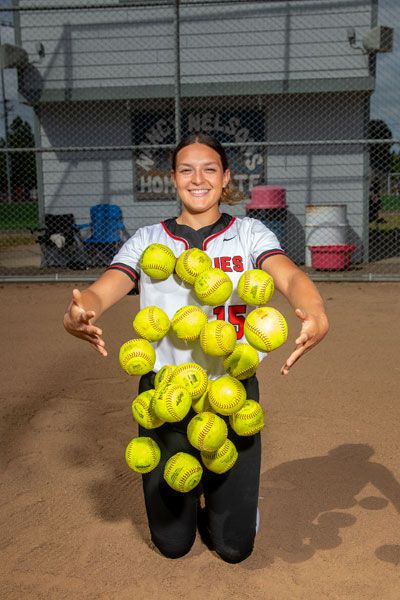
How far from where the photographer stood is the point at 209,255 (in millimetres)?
3117

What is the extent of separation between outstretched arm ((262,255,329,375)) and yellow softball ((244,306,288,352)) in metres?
0.10

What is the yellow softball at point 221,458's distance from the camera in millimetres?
2832

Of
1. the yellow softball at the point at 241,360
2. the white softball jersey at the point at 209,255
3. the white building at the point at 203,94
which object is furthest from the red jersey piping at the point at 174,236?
the white building at the point at 203,94

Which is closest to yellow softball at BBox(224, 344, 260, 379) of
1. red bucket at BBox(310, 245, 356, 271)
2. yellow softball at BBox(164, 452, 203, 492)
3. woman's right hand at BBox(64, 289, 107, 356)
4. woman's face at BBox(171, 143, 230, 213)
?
yellow softball at BBox(164, 452, 203, 492)

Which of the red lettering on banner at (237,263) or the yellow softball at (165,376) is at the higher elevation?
the red lettering on banner at (237,263)

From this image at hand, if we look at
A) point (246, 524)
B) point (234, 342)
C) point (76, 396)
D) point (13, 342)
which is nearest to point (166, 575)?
point (246, 524)

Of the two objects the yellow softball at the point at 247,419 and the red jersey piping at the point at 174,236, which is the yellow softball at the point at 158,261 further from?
the yellow softball at the point at 247,419

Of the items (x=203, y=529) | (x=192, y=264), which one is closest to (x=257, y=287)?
(x=192, y=264)

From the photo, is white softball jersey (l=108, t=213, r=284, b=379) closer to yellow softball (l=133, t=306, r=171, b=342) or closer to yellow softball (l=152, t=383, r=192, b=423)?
yellow softball (l=133, t=306, r=171, b=342)

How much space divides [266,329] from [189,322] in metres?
0.36

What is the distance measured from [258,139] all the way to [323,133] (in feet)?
4.65

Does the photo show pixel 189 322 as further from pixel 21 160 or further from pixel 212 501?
pixel 21 160

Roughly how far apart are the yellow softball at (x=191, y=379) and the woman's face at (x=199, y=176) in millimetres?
870

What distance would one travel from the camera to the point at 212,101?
1372 cm
